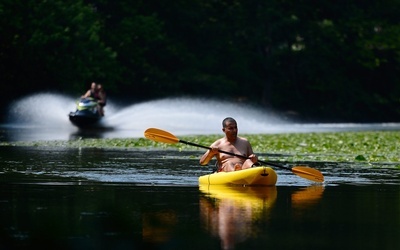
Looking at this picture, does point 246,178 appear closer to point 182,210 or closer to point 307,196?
point 307,196

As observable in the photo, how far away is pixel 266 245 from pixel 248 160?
285 inches

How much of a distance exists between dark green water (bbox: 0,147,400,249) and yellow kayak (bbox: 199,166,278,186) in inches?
7.9

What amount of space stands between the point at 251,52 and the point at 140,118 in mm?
25434

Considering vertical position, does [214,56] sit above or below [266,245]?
above

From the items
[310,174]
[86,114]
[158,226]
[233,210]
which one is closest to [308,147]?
[310,174]

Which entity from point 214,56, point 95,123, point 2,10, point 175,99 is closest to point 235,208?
point 95,123

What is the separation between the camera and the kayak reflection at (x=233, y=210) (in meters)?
12.6

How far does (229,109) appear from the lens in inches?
2827

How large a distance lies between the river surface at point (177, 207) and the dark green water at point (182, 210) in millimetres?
12

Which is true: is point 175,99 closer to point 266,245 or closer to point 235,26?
point 235,26

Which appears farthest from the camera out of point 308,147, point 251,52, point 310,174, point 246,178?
point 251,52

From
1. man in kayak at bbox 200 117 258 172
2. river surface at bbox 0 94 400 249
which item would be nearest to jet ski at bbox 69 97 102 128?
river surface at bbox 0 94 400 249

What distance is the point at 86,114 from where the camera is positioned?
46625 millimetres

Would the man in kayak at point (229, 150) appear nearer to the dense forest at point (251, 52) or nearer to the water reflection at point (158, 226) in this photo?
the water reflection at point (158, 226)
